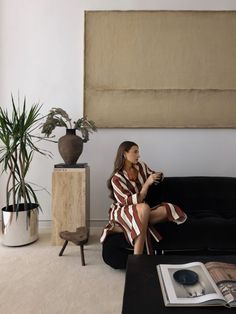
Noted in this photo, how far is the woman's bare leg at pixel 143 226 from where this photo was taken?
81.0 inches

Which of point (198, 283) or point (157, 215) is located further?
point (157, 215)

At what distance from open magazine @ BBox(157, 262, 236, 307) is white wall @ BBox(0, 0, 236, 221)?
1875mm

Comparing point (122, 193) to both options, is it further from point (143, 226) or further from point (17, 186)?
point (17, 186)

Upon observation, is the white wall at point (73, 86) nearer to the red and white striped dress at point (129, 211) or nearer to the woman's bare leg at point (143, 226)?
the red and white striped dress at point (129, 211)

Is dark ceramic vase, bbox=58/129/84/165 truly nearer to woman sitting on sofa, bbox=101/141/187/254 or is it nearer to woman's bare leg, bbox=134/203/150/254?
woman sitting on sofa, bbox=101/141/187/254

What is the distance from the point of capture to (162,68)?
311 centimetres

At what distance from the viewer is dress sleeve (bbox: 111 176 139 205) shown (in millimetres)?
2217

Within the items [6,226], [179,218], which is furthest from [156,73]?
[6,226]

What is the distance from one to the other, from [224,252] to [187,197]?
667 millimetres

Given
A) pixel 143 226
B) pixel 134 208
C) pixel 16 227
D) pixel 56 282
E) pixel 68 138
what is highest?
pixel 68 138

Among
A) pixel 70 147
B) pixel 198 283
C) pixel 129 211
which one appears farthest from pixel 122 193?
pixel 198 283

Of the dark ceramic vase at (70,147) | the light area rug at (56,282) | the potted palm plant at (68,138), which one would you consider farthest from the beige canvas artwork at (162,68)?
the light area rug at (56,282)

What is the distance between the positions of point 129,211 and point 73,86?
1.74 m

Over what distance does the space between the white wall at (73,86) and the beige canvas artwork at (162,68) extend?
4.9 inches
